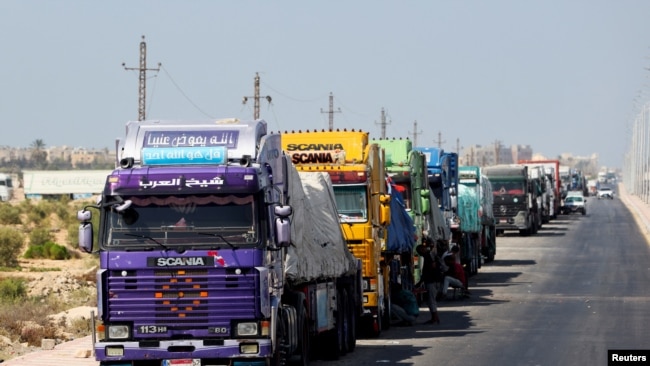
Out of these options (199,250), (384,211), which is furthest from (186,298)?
(384,211)

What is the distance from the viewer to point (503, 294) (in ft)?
110

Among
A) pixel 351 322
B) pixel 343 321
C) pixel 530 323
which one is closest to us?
pixel 343 321

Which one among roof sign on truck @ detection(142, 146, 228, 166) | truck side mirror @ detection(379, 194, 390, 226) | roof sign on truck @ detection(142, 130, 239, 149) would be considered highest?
roof sign on truck @ detection(142, 130, 239, 149)

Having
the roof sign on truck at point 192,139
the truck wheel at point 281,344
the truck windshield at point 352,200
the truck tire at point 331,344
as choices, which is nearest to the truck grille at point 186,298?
the truck wheel at point 281,344

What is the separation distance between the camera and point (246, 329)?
1566cm

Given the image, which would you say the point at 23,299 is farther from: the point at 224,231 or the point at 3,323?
the point at 224,231

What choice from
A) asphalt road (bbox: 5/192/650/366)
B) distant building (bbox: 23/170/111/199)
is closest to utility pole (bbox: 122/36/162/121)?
asphalt road (bbox: 5/192/650/366)

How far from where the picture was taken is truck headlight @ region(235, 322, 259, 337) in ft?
51.3

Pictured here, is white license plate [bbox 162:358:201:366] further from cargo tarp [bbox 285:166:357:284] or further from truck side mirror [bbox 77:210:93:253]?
cargo tarp [bbox 285:166:357:284]

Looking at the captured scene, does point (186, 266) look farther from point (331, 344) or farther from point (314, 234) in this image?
point (331, 344)

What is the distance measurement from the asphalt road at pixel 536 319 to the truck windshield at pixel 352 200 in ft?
7.12

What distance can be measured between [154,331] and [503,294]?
62.1ft

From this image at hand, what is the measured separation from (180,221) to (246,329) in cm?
144

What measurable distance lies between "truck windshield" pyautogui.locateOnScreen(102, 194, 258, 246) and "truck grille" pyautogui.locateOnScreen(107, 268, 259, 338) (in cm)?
36
